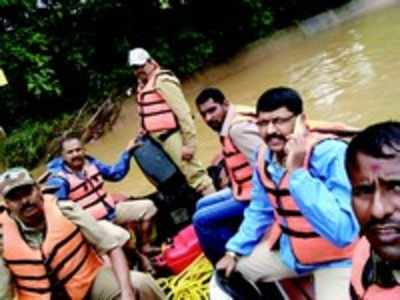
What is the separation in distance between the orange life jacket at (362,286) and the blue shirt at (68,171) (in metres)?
3.12

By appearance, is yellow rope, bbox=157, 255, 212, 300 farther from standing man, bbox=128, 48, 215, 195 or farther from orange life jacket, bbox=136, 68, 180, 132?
orange life jacket, bbox=136, 68, 180, 132

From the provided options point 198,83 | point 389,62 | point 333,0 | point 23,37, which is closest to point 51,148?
point 23,37

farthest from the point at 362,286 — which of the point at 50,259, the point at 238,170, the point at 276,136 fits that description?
the point at 238,170

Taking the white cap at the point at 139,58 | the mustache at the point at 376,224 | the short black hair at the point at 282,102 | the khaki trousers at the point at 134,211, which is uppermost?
the white cap at the point at 139,58

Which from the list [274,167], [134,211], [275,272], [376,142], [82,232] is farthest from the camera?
[134,211]

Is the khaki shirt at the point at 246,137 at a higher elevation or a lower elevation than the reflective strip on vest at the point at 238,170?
higher

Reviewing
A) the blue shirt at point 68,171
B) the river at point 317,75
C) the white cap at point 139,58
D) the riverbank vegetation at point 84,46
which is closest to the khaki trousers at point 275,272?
the blue shirt at point 68,171

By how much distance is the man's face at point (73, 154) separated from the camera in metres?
4.93

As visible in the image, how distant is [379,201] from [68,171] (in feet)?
11.9

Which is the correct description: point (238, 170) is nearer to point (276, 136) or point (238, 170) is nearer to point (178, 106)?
point (276, 136)

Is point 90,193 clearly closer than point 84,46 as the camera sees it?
Yes

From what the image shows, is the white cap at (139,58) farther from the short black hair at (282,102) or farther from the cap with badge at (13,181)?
the short black hair at (282,102)

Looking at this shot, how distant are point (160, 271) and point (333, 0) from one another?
622 inches

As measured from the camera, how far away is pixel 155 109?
5.55 meters
